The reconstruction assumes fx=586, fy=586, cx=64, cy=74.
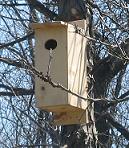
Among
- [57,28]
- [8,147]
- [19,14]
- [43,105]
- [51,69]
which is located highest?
[19,14]

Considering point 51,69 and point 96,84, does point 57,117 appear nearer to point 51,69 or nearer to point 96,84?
point 51,69

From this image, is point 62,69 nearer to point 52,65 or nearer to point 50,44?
point 52,65

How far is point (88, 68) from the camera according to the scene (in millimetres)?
3730

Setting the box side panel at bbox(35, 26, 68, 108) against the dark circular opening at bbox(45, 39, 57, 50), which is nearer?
the box side panel at bbox(35, 26, 68, 108)

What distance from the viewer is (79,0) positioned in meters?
4.09

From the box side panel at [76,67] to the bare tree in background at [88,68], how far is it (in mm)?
108

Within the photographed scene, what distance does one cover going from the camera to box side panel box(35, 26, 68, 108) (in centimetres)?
338

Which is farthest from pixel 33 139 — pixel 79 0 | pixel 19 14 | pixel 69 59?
pixel 69 59

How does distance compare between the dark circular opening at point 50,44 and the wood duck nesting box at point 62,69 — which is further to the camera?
the dark circular opening at point 50,44

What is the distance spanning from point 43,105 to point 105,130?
1610mm

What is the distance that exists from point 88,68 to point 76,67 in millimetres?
230

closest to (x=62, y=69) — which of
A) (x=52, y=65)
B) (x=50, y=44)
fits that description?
(x=52, y=65)

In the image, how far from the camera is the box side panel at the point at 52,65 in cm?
338

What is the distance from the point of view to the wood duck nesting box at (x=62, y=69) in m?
3.39
